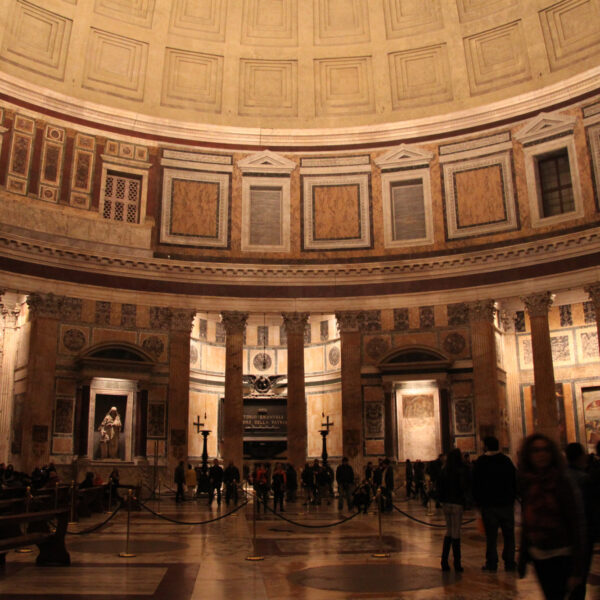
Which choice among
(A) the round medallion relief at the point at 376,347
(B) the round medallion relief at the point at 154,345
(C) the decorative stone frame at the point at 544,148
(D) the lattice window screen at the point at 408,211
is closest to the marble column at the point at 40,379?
(B) the round medallion relief at the point at 154,345

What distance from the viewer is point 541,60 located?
30250 mm

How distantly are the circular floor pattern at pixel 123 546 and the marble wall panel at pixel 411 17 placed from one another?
26.4 meters

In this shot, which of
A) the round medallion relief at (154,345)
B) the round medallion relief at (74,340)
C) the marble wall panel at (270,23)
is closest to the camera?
the round medallion relief at (74,340)

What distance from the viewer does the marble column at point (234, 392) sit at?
28969mm

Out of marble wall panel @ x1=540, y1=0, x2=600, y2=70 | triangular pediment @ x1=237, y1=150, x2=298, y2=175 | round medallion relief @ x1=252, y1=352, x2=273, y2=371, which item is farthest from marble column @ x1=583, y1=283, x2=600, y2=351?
round medallion relief @ x1=252, y1=352, x2=273, y2=371

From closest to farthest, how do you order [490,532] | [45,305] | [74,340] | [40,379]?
[490,532], [40,379], [45,305], [74,340]

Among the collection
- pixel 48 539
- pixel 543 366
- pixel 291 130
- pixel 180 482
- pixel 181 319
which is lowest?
pixel 48 539

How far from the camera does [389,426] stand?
29375 millimetres

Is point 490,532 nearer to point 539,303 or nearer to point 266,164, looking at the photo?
point 539,303

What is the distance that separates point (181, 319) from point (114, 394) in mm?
4099

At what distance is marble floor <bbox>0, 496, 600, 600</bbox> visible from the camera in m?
8.85

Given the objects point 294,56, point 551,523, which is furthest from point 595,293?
point 551,523

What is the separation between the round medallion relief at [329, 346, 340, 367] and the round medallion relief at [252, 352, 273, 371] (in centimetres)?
310

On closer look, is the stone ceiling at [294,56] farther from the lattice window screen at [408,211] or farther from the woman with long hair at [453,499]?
the woman with long hair at [453,499]
